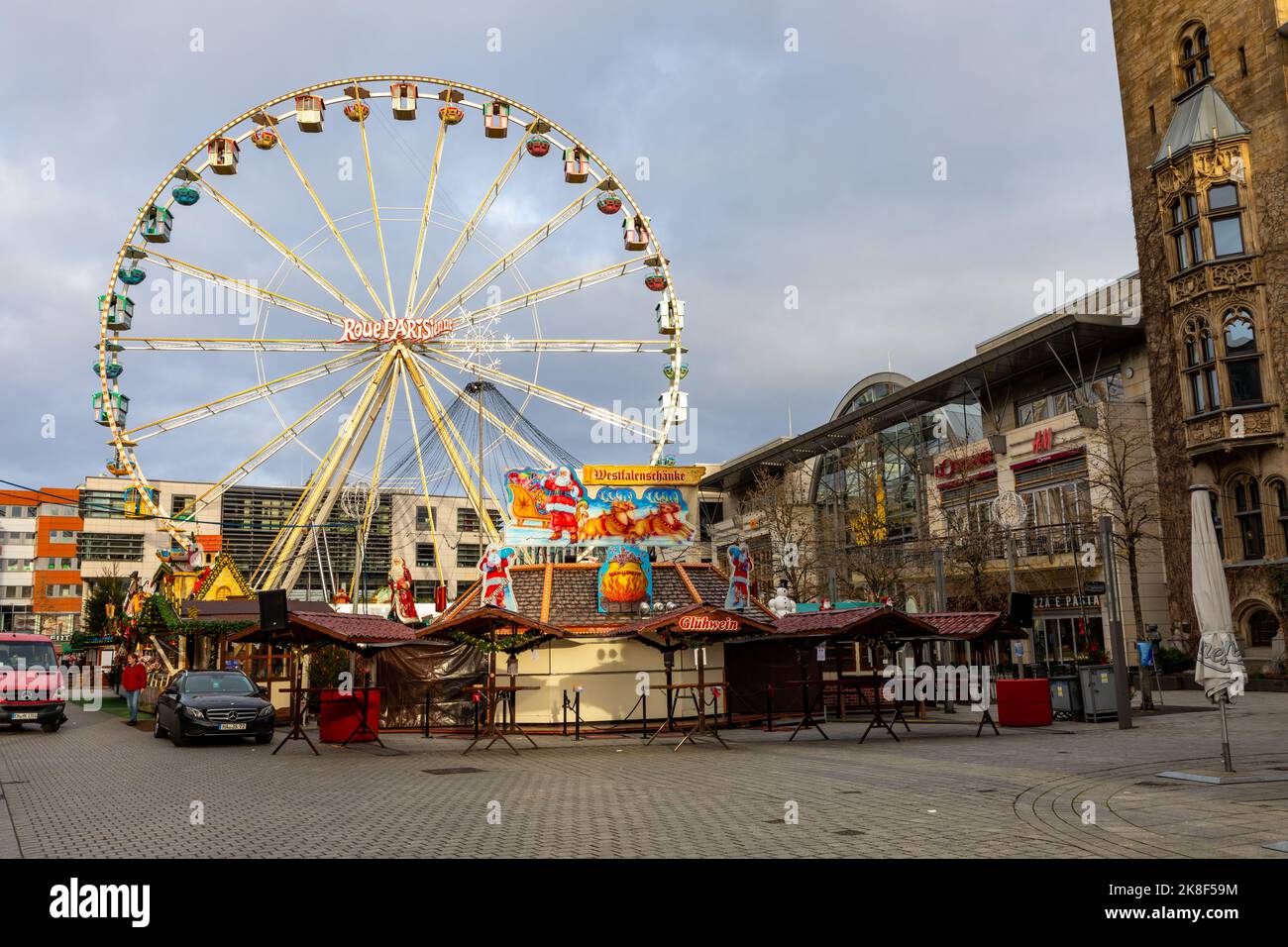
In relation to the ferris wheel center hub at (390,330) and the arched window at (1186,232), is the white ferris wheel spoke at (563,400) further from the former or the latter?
the arched window at (1186,232)

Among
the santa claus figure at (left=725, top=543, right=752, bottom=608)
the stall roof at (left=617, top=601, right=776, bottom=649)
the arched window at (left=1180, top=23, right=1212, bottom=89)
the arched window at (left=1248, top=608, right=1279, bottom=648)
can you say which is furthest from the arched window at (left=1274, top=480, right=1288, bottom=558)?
the stall roof at (left=617, top=601, right=776, bottom=649)

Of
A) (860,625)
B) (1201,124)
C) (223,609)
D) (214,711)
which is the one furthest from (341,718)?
(1201,124)

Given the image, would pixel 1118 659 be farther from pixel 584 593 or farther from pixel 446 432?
pixel 446 432

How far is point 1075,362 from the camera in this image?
46.8m

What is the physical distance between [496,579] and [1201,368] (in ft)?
95.9

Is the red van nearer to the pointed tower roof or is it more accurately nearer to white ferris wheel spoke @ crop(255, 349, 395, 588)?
white ferris wheel spoke @ crop(255, 349, 395, 588)

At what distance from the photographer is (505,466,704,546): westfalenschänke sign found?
2588cm

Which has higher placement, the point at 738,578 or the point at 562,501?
the point at 562,501

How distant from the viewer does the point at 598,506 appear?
26016 mm

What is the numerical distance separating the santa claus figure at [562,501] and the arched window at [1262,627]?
2593 centimetres

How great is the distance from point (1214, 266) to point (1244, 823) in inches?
1342

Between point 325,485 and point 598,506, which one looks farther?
point 325,485

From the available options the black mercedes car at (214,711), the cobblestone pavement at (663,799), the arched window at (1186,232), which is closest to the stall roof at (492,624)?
the cobblestone pavement at (663,799)
